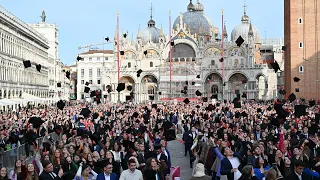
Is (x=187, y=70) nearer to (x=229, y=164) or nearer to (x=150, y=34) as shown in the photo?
(x=150, y=34)

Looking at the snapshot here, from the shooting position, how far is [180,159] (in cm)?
1988

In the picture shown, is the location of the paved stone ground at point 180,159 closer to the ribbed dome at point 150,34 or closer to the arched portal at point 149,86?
the arched portal at point 149,86

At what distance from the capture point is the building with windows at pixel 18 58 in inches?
2008

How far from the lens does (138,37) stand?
97.3 meters

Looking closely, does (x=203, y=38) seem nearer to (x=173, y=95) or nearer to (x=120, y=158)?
(x=173, y=95)

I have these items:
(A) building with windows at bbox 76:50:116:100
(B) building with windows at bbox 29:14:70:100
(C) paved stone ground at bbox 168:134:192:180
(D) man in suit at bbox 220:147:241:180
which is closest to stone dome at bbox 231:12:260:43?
(A) building with windows at bbox 76:50:116:100

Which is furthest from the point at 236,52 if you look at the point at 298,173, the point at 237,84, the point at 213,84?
the point at 298,173

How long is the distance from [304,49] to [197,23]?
43.4 meters

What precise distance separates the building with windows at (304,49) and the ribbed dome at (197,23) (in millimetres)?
40552

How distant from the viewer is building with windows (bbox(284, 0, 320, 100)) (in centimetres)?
5766

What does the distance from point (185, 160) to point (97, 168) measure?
34.7 ft

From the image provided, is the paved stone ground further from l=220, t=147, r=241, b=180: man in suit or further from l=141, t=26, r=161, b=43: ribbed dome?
l=141, t=26, r=161, b=43: ribbed dome

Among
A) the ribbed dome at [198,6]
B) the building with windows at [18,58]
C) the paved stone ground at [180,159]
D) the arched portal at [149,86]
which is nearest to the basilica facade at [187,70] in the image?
the arched portal at [149,86]

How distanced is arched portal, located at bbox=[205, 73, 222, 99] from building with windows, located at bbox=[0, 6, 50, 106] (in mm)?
27385
